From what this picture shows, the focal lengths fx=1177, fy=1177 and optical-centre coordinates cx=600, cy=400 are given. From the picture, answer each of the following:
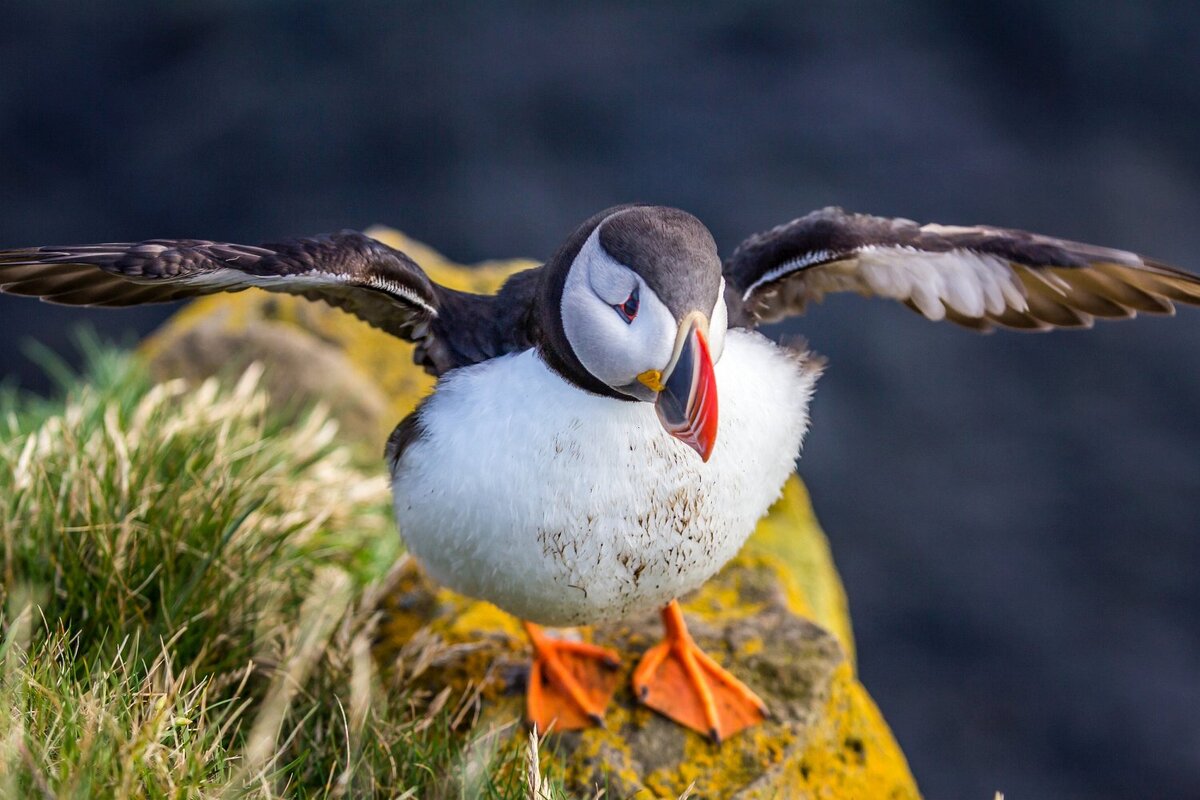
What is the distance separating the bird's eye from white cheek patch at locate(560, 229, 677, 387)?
1 cm

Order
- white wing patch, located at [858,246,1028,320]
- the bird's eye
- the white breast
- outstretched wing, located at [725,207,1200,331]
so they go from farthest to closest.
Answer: white wing patch, located at [858,246,1028,320]
outstretched wing, located at [725,207,1200,331]
the white breast
the bird's eye

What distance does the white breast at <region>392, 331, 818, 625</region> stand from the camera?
3490 mm

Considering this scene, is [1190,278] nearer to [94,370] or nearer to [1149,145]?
[94,370]

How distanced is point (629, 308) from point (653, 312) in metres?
0.11

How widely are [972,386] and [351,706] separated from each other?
7607mm

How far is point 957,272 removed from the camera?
419cm

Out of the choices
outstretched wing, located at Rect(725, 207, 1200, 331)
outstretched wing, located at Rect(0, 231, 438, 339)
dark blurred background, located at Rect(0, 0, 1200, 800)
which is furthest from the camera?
dark blurred background, located at Rect(0, 0, 1200, 800)

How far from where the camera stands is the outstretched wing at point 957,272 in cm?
395

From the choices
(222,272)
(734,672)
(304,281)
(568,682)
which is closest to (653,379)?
(304,281)

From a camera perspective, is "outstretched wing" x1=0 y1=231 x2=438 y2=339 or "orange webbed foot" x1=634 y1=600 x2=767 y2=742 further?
"orange webbed foot" x1=634 y1=600 x2=767 y2=742

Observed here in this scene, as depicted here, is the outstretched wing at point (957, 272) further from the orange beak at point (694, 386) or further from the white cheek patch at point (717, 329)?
the orange beak at point (694, 386)

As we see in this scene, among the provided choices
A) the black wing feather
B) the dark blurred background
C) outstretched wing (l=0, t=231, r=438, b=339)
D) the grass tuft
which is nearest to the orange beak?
the black wing feather

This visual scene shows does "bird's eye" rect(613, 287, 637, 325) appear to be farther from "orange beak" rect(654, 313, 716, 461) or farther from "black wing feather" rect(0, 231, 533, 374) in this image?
"black wing feather" rect(0, 231, 533, 374)

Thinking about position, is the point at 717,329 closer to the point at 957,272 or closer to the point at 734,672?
the point at 957,272
